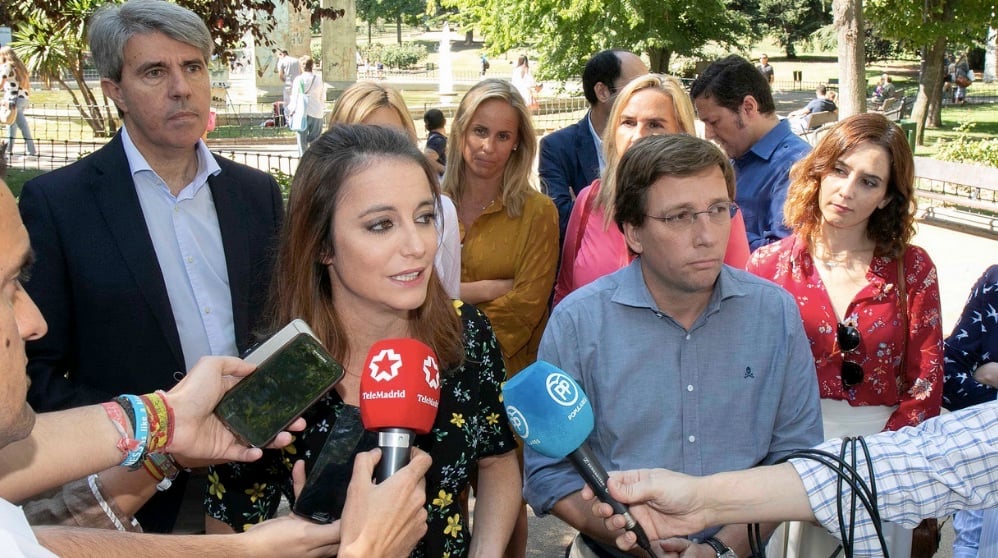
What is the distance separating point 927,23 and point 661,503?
23103 mm

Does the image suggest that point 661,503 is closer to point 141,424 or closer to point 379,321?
point 379,321

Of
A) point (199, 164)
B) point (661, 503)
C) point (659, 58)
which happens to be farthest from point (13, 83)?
point (659, 58)

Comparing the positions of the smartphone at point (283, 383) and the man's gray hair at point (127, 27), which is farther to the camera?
the man's gray hair at point (127, 27)

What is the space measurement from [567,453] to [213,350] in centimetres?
169

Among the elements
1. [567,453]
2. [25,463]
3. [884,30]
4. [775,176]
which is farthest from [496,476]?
[884,30]

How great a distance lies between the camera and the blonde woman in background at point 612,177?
4066 mm

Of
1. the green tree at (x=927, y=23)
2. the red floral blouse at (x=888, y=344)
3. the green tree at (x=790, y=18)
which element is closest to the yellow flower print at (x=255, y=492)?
the red floral blouse at (x=888, y=344)

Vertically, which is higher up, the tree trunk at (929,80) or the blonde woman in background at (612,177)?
the tree trunk at (929,80)

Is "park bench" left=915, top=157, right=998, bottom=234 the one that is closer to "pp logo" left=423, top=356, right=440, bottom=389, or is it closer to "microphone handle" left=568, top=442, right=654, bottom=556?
"microphone handle" left=568, top=442, right=654, bottom=556

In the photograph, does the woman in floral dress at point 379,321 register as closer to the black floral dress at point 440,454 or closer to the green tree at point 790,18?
the black floral dress at point 440,454

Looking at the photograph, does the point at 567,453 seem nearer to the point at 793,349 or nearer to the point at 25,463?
the point at 793,349

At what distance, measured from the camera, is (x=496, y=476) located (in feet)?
8.91

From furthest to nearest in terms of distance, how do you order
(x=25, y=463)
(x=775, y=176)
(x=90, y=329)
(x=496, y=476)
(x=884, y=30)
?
(x=884, y=30), (x=775, y=176), (x=90, y=329), (x=496, y=476), (x=25, y=463)

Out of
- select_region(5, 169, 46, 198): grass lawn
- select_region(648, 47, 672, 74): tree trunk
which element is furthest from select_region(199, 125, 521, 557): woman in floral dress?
select_region(648, 47, 672, 74): tree trunk
